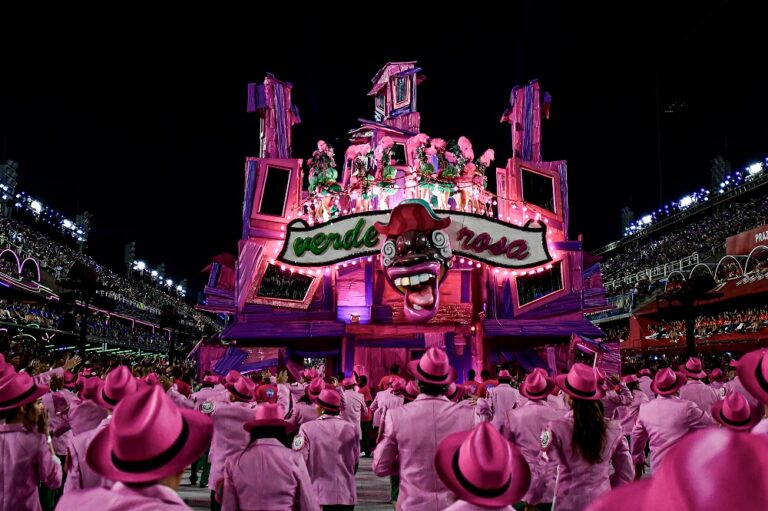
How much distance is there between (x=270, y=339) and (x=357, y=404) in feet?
45.4

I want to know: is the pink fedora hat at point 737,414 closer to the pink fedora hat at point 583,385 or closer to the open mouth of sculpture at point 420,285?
the pink fedora hat at point 583,385

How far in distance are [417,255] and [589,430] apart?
1644 centimetres

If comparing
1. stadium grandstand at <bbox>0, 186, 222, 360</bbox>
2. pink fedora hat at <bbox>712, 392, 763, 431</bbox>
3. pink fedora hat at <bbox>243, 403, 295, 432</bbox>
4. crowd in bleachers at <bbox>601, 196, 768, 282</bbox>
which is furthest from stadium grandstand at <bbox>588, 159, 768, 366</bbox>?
stadium grandstand at <bbox>0, 186, 222, 360</bbox>

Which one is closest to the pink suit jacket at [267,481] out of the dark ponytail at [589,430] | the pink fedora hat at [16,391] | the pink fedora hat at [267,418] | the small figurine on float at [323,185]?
the pink fedora hat at [267,418]

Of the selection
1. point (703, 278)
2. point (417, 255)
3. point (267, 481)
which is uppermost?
point (417, 255)

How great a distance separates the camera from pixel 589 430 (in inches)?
200

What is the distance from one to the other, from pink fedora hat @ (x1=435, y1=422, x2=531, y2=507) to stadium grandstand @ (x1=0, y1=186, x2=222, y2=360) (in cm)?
1550

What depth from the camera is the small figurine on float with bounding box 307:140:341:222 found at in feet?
83.9

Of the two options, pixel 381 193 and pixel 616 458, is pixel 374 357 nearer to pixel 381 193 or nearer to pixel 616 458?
pixel 381 193

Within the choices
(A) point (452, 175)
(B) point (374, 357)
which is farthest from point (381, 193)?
(B) point (374, 357)

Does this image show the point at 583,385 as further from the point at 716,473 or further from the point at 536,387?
the point at 716,473

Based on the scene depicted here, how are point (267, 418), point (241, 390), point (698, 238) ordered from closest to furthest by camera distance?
1. point (267, 418)
2. point (241, 390)
3. point (698, 238)

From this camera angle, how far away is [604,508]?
4.09 ft

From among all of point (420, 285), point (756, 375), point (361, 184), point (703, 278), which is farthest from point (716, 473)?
point (361, 184)
